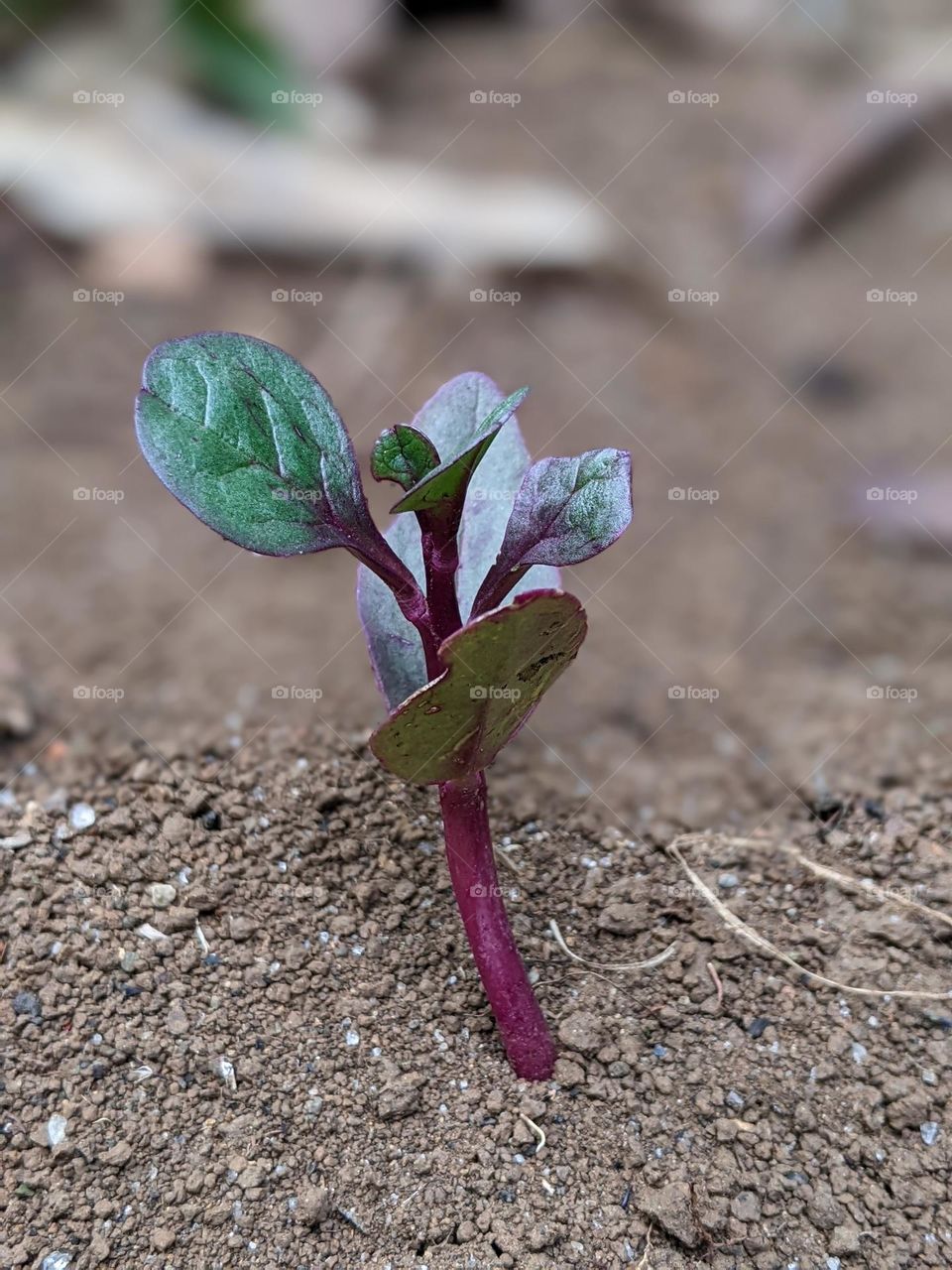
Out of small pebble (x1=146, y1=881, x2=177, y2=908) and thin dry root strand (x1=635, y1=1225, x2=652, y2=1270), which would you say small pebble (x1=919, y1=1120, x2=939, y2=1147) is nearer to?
thin dry root strand (x1=635, y1=1225, x2=652, y2=1270)

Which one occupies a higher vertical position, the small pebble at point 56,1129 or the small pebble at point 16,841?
the small pebble at point 16,841

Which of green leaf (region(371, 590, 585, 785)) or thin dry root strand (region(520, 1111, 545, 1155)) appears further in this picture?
thin dry root strand (region(520, 1111, 545, 1155))

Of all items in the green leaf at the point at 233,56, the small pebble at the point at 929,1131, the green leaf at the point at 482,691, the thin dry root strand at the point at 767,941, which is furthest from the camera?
the green leaf at the point at 233,56

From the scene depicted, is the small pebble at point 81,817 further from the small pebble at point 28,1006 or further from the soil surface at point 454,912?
the small pebble at point 28,1006

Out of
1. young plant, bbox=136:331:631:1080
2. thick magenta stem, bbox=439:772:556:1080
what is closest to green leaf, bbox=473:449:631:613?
young plant, bbox=136:331:631:1080

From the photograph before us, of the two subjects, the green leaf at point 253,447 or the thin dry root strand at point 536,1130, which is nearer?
the green leaf at point 253,447

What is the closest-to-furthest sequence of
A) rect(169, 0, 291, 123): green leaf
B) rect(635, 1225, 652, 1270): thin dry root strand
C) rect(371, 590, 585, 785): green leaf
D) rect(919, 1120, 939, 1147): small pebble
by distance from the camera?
rect(371, 590, 585, 785): green leaf
rect(635, 1225, 652, 1270): thin dry root strand
rect(919, 1120, 939, 1147): small pebble
rect(169, 0, 291, 123): green leaf

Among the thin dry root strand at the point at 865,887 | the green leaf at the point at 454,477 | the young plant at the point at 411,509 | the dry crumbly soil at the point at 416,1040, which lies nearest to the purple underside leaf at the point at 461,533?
the young plant at the point at 411,509

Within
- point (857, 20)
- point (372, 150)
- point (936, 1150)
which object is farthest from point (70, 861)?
point (857, 20)
